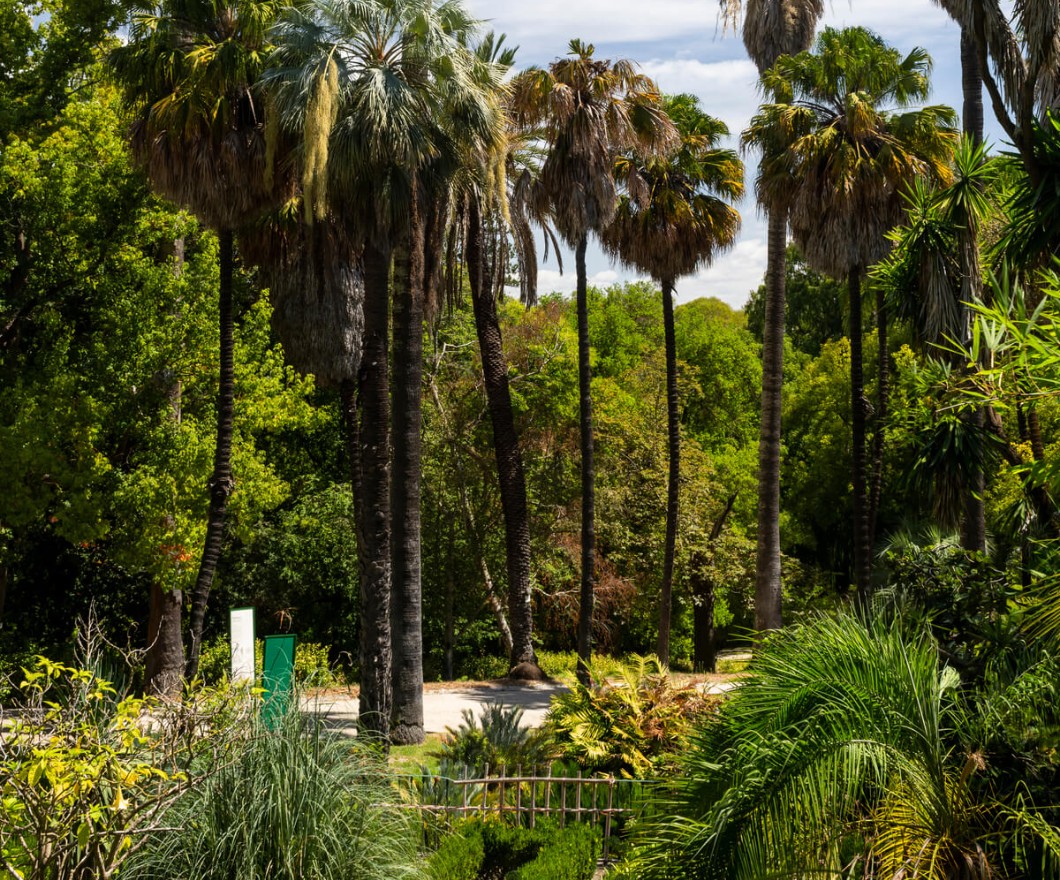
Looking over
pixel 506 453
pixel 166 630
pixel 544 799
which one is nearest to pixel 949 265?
pixel 544 799

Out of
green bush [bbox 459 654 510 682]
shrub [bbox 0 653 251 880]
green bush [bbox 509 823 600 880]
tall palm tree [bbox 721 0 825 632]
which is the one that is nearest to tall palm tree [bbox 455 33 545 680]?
tall palm tree [bbox 721 0 825 632]

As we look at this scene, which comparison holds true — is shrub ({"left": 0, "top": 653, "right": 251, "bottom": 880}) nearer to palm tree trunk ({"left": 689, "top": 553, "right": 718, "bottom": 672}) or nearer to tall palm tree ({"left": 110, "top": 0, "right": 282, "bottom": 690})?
tall palm tree ({"left": 110, "top": 0, "right": 282, "bottom": 690})

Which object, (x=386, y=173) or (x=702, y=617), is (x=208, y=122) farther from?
(x=702, y=617)

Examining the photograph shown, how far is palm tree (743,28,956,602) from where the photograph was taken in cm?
1930

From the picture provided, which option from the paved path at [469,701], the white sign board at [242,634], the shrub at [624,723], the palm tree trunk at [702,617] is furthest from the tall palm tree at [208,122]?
the palm tree trunk at [702,617]

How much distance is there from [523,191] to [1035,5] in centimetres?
1357

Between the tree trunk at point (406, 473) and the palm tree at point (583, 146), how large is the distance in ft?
18.1

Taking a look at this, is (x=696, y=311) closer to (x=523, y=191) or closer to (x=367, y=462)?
(x=523, y=191)

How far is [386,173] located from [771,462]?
9.40m

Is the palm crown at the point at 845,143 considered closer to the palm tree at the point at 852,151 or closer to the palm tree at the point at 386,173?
the palm tree at the point at 852,151

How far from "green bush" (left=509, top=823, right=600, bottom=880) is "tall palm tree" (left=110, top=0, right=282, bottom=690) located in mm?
9214

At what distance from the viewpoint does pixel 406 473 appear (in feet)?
52.1

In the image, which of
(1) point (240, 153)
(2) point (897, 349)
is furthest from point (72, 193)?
(2) point (897, 349)

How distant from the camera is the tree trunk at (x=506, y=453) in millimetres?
21812
